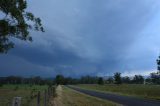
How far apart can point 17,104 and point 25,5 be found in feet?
46.3

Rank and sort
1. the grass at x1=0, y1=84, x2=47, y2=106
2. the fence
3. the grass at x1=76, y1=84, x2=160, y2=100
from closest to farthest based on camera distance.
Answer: the fence < the grass at x1=0, y1=84, x2=47, y2=106 < the grass at x1=76, y1=84, x2=160, y2=100

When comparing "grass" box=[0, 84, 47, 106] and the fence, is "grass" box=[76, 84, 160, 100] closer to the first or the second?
"grass" box=[0, 84, 47, 106]

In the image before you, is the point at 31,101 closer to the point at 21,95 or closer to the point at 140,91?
the point at 21,95

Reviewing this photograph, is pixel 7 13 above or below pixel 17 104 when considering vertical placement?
above

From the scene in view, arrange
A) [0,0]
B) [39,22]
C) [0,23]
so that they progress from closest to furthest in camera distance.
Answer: [0,0]
[0,23]
[39,22]

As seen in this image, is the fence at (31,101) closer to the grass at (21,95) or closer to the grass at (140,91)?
the grass at (21,95)

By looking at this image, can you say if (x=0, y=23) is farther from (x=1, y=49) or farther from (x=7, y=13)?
(x=1, y=49)

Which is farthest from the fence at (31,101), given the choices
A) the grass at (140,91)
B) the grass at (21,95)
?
the grass at (140,91)

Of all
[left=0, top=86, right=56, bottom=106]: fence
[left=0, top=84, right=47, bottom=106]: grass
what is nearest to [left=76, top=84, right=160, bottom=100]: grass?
[left=0, top=84, right=47, bottom=106]: grass

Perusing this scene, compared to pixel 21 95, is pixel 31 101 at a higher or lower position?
lower

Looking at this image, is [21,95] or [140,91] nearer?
[21,95]

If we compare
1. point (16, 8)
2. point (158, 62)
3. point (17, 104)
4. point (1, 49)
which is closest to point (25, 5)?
point (16, 8)

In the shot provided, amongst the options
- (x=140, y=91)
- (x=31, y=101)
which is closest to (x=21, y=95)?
(x=31, y=101)

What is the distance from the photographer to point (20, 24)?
21.5m
